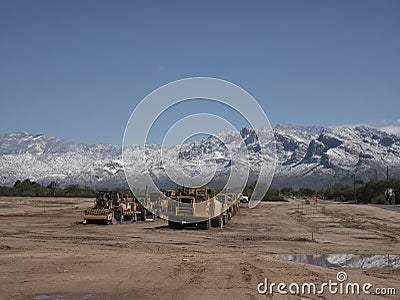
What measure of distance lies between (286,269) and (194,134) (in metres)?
18.4

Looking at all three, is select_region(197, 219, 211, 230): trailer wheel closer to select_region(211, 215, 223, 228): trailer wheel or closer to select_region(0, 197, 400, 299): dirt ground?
select_region(211, 215, 223, 228): trailer wheel

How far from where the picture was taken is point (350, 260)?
70.1 feet

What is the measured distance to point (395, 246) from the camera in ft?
86.9

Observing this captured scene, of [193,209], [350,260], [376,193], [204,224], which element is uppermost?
[376,193]

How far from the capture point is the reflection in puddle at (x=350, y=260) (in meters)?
20.0

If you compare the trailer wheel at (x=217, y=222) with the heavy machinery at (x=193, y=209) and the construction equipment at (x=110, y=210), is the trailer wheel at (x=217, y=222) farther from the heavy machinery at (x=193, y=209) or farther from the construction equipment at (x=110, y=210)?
the construction equipment at (x=110, y=210)

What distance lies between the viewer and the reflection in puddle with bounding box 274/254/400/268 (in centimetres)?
1998

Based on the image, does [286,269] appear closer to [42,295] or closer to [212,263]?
[212,263]

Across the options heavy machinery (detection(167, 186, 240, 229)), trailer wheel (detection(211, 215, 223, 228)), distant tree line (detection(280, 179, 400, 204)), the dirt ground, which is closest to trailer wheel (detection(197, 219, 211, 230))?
heavy machinery (detection(167, 186, 240, 229))

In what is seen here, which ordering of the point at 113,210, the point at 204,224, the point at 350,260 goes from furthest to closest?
1. the point at 113,210
2. the point at 204,224
3. the point at 350,260

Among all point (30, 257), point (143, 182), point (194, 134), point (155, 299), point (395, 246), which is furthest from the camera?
point (143, 182)

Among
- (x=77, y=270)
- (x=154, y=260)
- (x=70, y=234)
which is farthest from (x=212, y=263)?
(x=70, y=234)

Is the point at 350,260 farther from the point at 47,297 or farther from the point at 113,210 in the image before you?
the point at 113,210

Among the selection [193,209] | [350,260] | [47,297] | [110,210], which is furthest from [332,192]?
[47,297]
